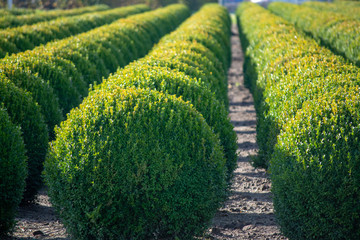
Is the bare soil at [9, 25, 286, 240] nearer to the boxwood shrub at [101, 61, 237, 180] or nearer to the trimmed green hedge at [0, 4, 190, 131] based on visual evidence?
the boxwood shrub at [101, 61, 237, 180]

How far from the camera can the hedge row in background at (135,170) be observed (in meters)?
3.93

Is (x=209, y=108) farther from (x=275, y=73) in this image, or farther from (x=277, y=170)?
(x=275, y=73)

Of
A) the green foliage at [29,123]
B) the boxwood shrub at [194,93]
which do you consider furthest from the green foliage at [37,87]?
the boxwood shrub at [194,93]

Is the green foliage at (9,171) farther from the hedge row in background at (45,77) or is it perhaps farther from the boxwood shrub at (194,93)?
the boxwood shrub at (194,93)

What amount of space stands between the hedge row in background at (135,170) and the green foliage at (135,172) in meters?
0.01

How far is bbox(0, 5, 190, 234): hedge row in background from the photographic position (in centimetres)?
518

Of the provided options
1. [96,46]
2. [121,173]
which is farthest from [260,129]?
[96,46]

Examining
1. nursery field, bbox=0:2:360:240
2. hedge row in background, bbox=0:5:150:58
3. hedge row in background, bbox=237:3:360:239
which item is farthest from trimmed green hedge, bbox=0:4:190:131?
hedge row in background, bbox=237:3:360:239

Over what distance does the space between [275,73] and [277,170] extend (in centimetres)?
262

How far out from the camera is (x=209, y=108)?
5121 mm

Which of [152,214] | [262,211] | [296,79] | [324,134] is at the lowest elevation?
[262,211]

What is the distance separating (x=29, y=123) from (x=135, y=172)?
85.8 inches

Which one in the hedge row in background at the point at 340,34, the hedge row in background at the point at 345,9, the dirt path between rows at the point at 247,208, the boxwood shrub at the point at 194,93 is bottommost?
the dirt path between rows at the point at 247,208

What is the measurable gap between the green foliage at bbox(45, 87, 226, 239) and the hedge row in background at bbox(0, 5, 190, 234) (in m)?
0.91
